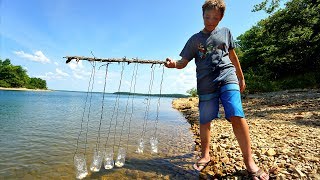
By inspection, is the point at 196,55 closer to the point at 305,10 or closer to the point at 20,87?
the point at 305,10

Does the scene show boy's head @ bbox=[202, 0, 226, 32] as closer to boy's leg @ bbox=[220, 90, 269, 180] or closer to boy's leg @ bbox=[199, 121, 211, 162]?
boy's leg @ bbox=[220, 90, 269, 180]

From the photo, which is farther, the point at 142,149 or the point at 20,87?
the point at 20,87

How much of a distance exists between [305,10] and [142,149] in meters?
16.1

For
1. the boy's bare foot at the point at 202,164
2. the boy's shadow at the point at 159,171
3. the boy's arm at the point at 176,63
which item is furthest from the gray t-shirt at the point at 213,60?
the boy's shadow at the point at 159,171

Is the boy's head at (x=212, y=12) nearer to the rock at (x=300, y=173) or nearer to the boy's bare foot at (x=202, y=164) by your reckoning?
the boy's bare foot at (x=202, y=164)

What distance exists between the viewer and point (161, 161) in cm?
569

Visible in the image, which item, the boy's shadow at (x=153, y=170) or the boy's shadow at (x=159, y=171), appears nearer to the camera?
the boy's shadow at (x=159, y=171)

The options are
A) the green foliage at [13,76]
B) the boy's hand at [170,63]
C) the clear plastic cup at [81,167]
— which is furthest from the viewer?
the green foliage at [13,76]

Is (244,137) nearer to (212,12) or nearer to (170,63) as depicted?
(170,63)

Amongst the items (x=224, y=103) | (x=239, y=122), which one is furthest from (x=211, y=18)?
(x=239, y=122)

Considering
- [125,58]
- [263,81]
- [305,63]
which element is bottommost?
[125,58]

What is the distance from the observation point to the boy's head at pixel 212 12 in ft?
12.1

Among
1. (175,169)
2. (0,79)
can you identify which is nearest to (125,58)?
(175,169)

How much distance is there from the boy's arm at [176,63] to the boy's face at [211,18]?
672 mm
